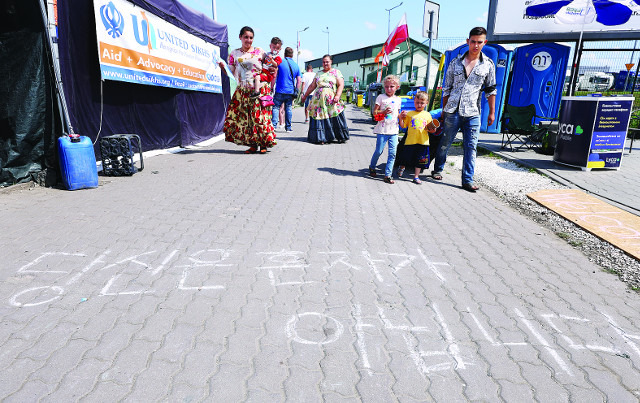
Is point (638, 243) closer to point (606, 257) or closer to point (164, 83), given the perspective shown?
point (606, 257)

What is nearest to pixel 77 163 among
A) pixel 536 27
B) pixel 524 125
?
pixel 524 125

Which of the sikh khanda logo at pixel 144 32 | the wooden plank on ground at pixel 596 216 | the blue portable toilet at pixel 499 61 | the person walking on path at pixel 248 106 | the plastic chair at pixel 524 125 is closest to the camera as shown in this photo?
the wooden plank on ground at pixel 596 216

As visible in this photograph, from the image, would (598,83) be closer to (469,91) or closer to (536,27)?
(536,27)

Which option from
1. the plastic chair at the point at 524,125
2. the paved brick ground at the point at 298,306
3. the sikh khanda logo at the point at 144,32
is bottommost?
the paved brick ground at the point at 298,306

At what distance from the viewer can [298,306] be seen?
265 centimetres

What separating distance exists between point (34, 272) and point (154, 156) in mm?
5184

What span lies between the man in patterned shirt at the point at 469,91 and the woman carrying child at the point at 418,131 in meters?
0.35

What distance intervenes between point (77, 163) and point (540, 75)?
40.5 ft

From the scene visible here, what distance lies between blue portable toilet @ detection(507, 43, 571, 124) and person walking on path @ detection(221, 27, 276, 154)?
8.35 m

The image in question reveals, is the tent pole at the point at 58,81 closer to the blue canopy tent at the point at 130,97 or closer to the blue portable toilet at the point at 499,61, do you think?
the blue canopy tent at the point at 130,97

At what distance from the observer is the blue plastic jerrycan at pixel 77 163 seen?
5.09 meters

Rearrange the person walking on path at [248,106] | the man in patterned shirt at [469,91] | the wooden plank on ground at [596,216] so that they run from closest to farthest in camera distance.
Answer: the wooden plank on ground at [596,216]
the man in patterned shirt at [469,91]
the person walking on path at [248,106]

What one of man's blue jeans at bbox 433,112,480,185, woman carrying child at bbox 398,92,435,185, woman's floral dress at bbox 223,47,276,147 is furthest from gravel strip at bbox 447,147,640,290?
woman's floral dress at bbox 223,47,276,147

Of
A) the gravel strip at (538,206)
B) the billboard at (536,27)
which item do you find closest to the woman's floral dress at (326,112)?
the gravel strip at (538,206)
